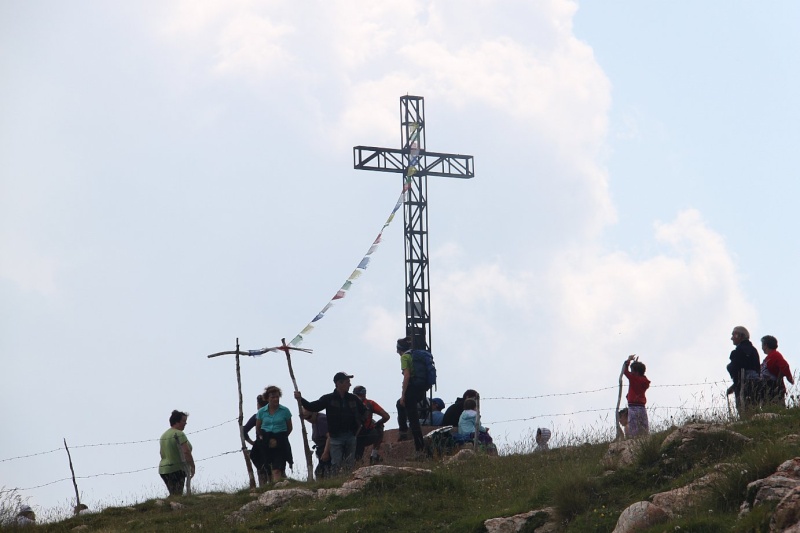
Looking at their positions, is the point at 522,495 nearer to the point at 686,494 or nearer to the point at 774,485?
the point at 686,494

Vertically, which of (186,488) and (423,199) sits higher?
(423,199)

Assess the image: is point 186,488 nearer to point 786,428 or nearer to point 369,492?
point 369,492

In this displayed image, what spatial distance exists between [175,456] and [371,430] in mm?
2818

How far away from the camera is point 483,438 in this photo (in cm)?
1705

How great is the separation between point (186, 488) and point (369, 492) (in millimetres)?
3794

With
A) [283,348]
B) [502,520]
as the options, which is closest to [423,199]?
[283,348]

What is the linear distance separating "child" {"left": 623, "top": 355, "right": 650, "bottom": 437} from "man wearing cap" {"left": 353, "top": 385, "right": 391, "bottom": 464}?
137 inches

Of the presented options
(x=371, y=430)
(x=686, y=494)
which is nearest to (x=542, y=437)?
(x=371, y=430)

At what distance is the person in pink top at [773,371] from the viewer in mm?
15133

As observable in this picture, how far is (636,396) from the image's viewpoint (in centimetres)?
1573

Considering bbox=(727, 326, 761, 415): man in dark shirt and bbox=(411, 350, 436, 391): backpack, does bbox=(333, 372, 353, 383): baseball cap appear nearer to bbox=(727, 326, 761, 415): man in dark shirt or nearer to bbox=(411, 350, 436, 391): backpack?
bbox=(411, 350, 436, 391): backpack

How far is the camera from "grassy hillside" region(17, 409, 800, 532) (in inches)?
434

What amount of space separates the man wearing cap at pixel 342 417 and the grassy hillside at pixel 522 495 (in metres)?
1.02

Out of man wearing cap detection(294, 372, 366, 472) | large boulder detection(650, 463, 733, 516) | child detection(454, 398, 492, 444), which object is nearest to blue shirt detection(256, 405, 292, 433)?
man wearing cap detection(294, 372, 366, 472)
